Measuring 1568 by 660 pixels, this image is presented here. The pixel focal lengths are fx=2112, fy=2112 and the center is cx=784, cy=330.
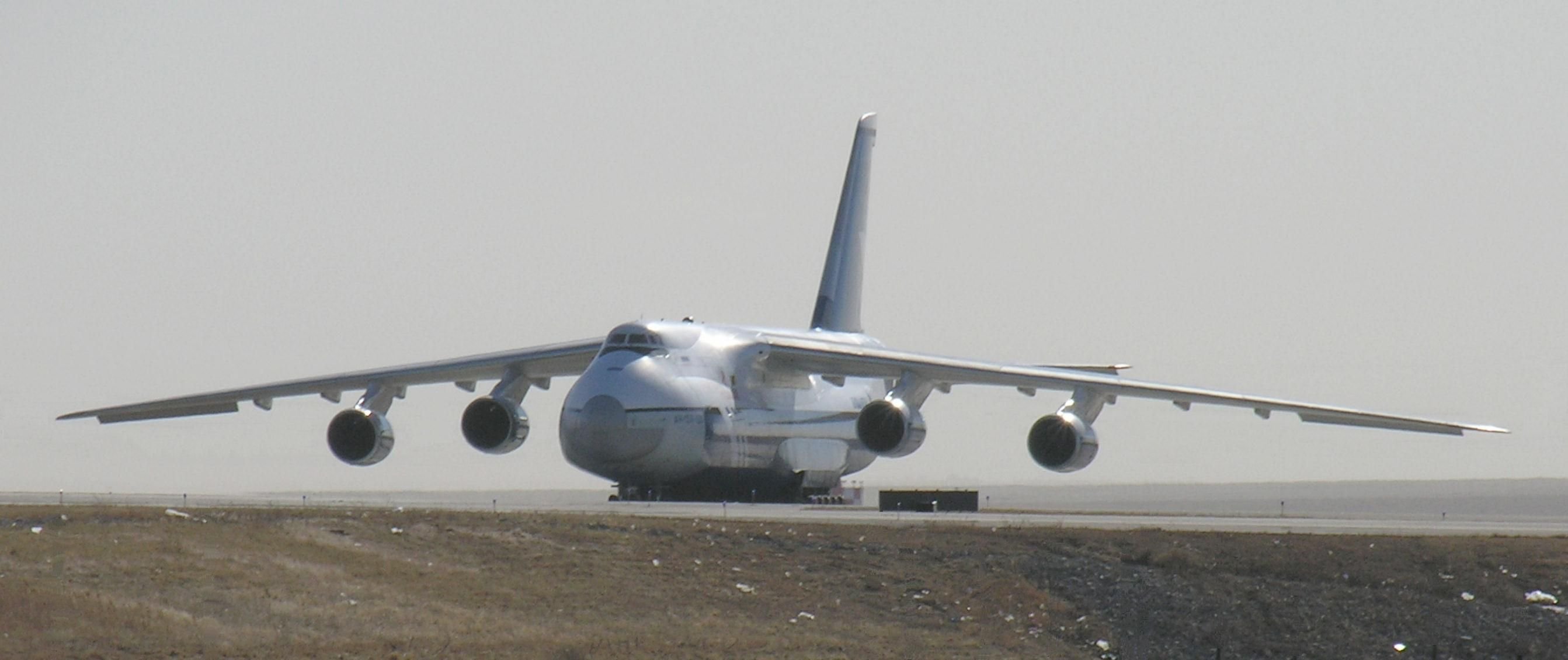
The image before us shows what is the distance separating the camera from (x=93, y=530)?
2762 centimetres

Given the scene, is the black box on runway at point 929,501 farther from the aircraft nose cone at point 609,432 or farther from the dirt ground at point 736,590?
the dirt ground at point 736,590

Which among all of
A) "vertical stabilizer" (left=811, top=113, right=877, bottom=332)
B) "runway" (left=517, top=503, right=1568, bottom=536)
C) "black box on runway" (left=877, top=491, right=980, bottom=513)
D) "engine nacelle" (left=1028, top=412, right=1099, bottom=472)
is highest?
"vertical stabilizer" (left=811, top=113, right=877, bottom=332)

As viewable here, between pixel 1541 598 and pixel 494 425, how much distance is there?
791 inches

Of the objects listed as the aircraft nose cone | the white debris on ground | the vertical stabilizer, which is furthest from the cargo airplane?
the white debris on ground

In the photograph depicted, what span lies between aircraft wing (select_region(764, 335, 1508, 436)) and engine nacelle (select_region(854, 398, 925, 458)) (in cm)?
139

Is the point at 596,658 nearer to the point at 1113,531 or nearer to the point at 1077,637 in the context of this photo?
the point at 1077,637

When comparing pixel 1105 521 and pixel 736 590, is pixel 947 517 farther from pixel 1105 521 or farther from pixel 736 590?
pixel 736 590

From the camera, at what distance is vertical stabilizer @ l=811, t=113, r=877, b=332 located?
48531 millimetres

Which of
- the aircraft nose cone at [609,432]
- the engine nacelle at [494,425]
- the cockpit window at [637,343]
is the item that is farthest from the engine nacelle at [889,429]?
the engine nacelle at [494,425]

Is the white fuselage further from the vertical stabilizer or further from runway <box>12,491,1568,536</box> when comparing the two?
the vertical stabilizer

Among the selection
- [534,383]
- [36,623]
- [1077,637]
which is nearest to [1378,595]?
[1077,637]

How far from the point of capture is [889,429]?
122 feet

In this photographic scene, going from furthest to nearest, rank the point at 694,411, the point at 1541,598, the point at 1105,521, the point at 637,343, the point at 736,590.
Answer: the point at 637,343 → the point at 694,411 → the point at 1105,521 → the point at 1541,598 → the point at 736,590

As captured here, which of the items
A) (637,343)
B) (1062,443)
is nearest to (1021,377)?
(1062,443)
